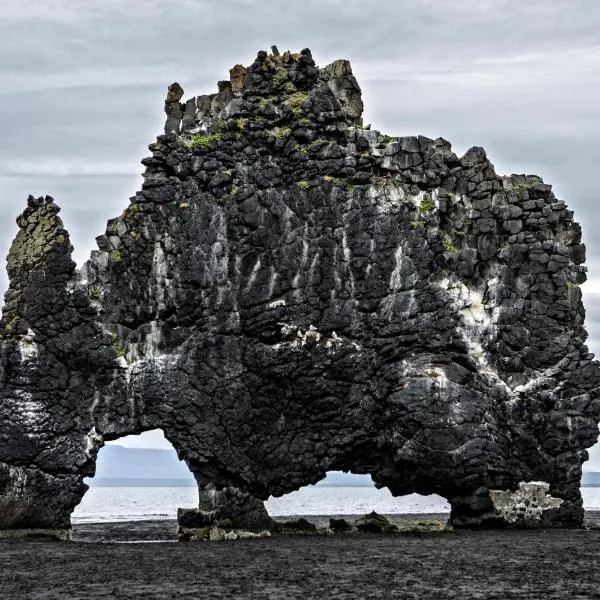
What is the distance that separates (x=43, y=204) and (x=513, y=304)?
855 inches

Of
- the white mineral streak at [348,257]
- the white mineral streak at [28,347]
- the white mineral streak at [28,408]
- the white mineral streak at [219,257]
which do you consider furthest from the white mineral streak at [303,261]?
the white mineral streak at [28,408]

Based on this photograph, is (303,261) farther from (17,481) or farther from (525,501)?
(17,481)

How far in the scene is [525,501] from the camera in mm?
50219

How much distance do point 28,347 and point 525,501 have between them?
22.8 meters

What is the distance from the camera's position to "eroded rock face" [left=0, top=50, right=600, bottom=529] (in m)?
49.7

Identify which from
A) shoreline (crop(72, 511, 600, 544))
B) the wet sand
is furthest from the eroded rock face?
shoreline (crop(72, 511, 600, 544))

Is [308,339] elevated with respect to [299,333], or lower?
lower

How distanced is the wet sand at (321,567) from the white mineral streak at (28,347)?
8.25 meters

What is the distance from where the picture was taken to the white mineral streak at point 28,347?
50062 mm

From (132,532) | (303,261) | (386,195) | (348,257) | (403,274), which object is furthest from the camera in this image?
(132,532)

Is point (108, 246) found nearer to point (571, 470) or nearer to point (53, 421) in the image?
point (53, 421)

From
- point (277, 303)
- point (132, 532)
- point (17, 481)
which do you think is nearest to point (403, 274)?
point (277, 303)

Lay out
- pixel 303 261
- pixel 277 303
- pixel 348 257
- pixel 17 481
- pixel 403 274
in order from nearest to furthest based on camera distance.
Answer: pixel 17 481 → pixel 277 303 → pixel 403 274 → pixel 303 261 → pixel 348 257

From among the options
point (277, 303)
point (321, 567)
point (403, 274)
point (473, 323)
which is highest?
point (403, 274)
